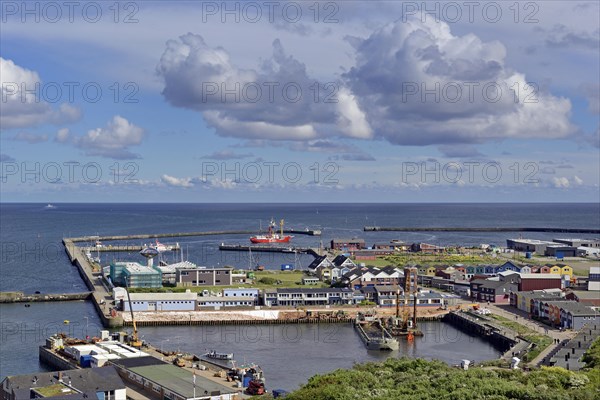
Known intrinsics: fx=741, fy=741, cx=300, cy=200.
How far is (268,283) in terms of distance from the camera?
49.8 m

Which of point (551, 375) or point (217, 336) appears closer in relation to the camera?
point (551, 375)

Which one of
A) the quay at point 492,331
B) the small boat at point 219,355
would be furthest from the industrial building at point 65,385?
the quay at point 492,331

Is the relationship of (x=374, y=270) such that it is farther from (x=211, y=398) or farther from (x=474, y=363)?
(x=211, y=398)

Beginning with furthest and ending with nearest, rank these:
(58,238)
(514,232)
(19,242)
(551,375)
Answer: (514,232) → (58,238) → (19,242) → (551,375)

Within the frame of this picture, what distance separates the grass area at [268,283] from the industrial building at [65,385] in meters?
22.2

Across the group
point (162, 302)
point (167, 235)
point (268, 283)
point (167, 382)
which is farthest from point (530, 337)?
point (167, 235)

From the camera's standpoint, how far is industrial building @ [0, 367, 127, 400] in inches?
804

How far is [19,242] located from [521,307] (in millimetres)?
68315

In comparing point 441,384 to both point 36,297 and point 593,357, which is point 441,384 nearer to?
point 593,357

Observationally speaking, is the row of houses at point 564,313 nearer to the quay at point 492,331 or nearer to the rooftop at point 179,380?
the quay at point 492,331

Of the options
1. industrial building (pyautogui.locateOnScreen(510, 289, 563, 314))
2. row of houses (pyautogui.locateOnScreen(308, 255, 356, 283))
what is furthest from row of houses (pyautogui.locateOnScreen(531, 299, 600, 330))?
row of houses (pyautogui.locateOnScreen(308, 255, 356, 283))

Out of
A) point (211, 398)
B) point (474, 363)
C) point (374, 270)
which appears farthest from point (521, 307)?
point (211, 398)

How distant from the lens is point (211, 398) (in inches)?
886

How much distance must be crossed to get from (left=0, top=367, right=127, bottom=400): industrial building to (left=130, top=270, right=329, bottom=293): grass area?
22.2 m
